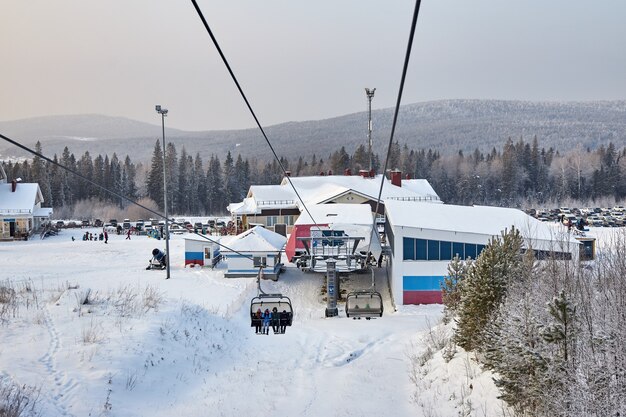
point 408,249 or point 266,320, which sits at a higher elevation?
point 408,249

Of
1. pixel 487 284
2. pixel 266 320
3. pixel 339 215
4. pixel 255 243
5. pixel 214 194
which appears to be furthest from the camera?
pixel 214 194

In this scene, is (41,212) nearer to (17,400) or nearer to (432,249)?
(432,249)

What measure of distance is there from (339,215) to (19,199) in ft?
121

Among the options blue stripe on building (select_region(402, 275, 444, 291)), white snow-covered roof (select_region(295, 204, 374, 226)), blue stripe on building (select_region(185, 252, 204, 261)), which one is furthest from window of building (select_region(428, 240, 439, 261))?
blue stripe on building (select_region(185, 252, 204, 261))

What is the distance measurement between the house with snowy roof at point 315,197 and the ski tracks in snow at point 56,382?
33.2 m

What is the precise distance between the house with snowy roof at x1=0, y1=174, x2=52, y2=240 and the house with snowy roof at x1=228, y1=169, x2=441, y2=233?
2049 cm

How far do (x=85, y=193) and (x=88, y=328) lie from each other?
98628 mm

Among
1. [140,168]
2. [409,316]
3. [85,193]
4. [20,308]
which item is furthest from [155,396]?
[140,168]

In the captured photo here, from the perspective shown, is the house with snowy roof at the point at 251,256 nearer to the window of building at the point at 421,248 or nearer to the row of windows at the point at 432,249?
the row of windows at the point at 432,249

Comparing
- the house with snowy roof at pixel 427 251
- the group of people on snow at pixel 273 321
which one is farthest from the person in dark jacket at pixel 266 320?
the house with snowy roof at pixel 427 251

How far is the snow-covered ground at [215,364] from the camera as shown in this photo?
39.0 ft

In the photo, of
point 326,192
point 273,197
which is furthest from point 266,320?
point 326,192

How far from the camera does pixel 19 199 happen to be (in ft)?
186

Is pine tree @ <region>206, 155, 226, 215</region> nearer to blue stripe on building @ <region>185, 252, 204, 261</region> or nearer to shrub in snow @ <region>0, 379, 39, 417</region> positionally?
blue stripe on building @ <region>185, 252, 204, 261</region>
